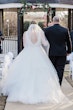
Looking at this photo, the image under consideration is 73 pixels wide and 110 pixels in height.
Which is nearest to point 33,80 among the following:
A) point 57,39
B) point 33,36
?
point 33,36

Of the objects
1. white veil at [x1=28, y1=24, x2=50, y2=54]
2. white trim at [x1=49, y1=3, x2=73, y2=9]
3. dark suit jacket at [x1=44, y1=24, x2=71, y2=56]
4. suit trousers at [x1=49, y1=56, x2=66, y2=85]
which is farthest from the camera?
white trim at [x1=49, y1=3, x2=73, y2=9]

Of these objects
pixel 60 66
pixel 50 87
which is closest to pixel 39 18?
pixel 60 66

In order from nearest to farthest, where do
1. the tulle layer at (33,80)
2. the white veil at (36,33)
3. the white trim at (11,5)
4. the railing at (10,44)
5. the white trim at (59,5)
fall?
the tulle layer at (33,80) → the white veil at (36,33) → the white trim at (11,5) → the white trim at (59,5) → the railing at (10,44)

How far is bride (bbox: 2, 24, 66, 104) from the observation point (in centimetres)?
796

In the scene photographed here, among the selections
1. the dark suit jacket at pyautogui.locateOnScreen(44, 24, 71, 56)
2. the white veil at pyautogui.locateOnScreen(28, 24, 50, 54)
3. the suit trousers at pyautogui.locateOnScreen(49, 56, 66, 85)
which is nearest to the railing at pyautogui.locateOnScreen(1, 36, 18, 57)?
the suit trousers at pyautogui.locateOnScreen(49, 56, 66, 85)

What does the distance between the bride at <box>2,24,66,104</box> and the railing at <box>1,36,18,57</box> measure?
28.7ft

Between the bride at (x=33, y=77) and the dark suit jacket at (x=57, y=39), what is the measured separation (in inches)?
10.9

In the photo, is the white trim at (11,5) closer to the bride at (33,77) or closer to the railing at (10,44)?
the railing at (10,44)

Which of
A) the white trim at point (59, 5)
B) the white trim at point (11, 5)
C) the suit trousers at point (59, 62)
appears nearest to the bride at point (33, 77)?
the suit trousers at point (59, 62)

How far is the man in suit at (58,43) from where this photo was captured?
29.6ft

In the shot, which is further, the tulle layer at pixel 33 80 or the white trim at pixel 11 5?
the white trim at pixel 11 5

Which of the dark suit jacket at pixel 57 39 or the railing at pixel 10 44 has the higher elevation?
the dark suit jacket at pixel 57 39

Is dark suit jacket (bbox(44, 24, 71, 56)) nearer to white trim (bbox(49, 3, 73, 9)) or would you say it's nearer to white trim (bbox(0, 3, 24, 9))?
white trim (bbox(0, 3, 24, 9))

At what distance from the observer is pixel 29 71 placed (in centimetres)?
830
